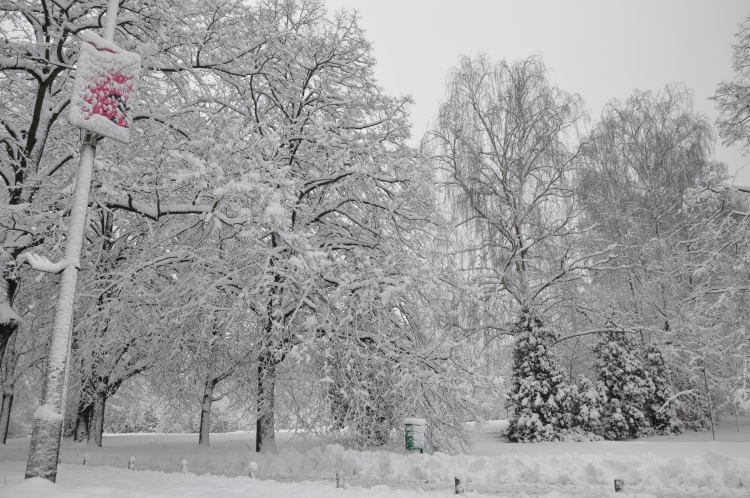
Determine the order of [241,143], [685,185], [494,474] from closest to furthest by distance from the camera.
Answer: [241,143] → [494,474] → [685,185]

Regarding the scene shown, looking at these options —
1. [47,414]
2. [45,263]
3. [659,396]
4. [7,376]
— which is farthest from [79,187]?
[659,396]

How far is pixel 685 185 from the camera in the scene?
20562 millimetres

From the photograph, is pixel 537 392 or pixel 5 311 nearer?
pixel 5 311

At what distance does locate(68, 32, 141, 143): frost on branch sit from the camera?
499 centimetres

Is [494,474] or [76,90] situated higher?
[76,90]

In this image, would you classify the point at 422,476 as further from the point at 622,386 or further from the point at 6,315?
the point at 622,386

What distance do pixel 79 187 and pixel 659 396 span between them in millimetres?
19279

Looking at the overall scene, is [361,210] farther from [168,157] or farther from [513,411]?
[513,411]

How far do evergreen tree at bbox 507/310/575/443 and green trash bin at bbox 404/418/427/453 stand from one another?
281 inches

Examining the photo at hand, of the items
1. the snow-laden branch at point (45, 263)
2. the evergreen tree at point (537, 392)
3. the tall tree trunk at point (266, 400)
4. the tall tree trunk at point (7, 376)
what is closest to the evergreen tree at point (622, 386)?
the evergreen tree at point (537, 392)

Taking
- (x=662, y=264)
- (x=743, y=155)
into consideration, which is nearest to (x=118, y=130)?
(x=743, y=155)

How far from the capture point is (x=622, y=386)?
17.5 metres

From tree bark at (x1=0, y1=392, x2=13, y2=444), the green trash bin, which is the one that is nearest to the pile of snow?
the green trash bin

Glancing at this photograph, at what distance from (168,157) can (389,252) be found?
16.0ft
